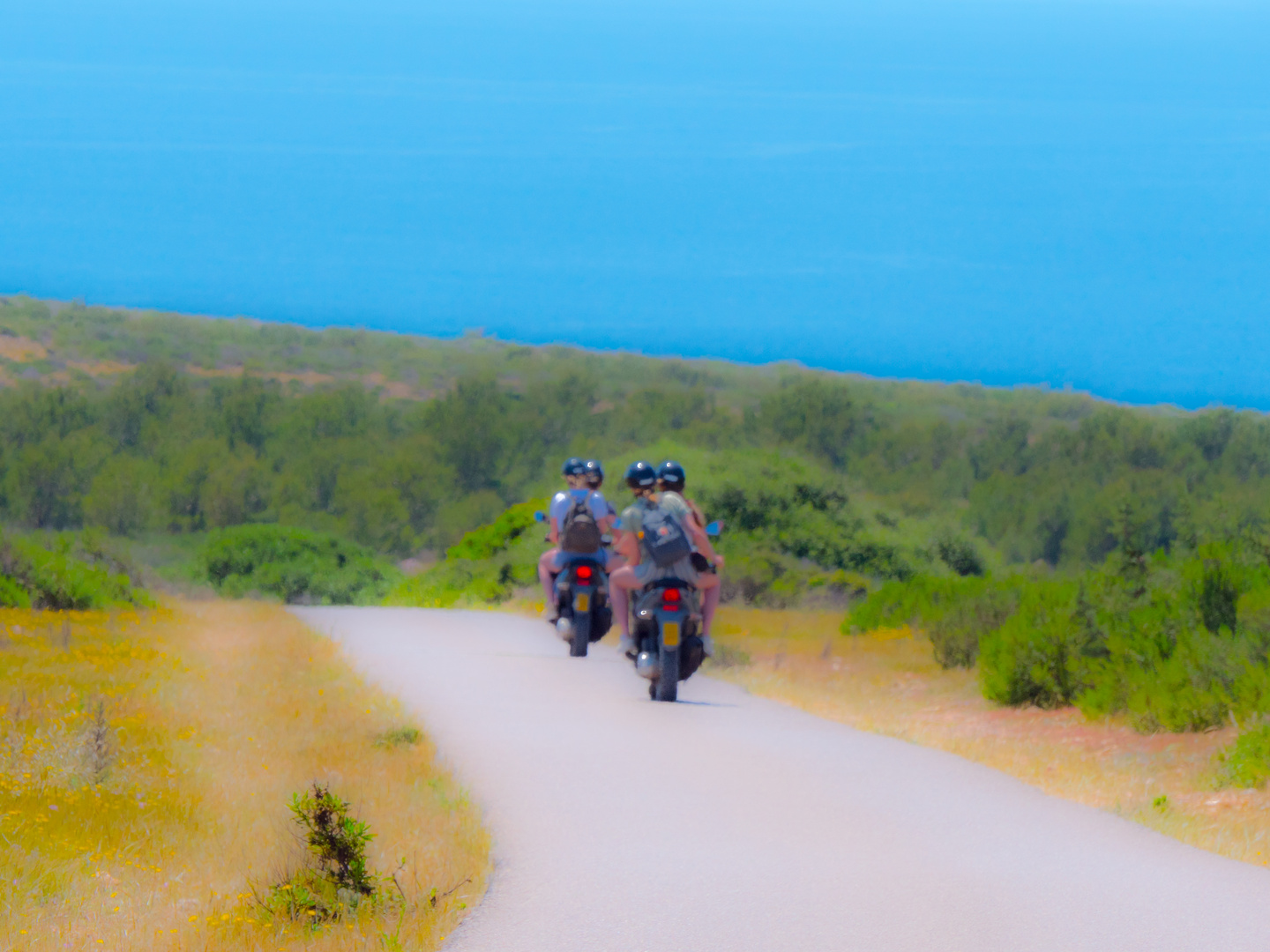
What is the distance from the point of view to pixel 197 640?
19.1m

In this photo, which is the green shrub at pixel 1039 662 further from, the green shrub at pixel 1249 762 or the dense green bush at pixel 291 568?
→ the dense green bush at pixel 291 568

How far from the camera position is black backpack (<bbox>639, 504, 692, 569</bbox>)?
12.1 meters

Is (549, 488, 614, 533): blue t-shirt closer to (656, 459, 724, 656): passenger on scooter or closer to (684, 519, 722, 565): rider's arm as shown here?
(656, 459, 724, 656): passenger on scooter

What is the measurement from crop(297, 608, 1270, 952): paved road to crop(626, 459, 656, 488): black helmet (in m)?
1.74

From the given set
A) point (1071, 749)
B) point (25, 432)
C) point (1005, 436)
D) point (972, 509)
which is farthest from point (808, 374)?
point (1071, 749)

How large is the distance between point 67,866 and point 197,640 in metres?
11.7

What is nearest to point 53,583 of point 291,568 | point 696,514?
point 696,514

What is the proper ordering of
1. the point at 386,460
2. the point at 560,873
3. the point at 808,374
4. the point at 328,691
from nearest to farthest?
the point at 560,873 < the point at 328,691 < the point at 386,460 < the point at 808,374

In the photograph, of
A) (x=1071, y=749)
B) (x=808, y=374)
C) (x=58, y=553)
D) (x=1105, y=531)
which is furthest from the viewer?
(x=808, y=374)

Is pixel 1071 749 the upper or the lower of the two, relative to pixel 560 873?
lower

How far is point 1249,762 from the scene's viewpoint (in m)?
12.0

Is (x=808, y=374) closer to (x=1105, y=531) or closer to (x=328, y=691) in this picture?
(x=1105, y=531)

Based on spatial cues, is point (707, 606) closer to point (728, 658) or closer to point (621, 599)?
point (621, 599)

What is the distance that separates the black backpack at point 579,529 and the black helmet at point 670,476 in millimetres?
3065
